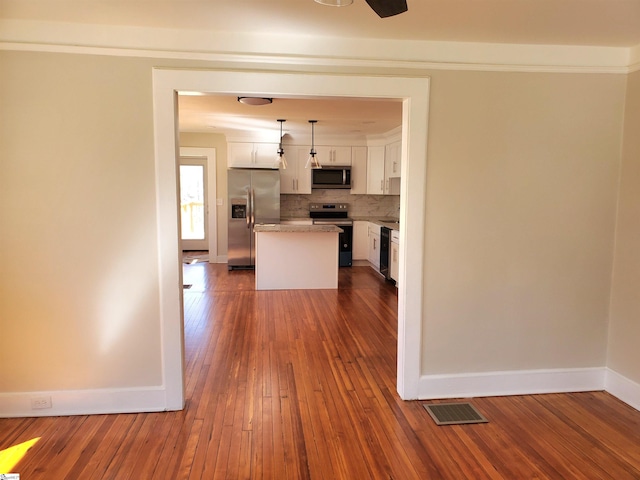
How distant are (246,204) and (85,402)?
4921 mm

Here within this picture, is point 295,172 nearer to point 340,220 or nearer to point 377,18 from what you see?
point 340,220

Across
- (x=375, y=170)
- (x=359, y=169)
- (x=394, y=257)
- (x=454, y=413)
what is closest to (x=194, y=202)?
(x=359, y=169)

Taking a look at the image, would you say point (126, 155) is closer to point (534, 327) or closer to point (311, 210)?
point (534, 327)

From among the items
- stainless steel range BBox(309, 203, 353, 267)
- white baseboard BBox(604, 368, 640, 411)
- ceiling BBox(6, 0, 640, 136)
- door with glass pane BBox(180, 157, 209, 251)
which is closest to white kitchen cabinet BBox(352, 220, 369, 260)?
stainless steel range BBox(309, 203, 353, 267)

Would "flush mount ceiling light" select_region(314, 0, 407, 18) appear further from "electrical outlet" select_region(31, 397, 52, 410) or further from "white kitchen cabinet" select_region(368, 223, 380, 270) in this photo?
"white kitchen cabinet" select_region(368, 223, 380, 270)

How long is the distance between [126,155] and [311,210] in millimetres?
5463

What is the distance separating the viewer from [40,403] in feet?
8.57

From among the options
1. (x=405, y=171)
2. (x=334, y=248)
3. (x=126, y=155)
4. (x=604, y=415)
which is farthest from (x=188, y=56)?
(x=334, y=248)

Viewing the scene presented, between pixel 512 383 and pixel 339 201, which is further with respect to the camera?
pixel 339 201

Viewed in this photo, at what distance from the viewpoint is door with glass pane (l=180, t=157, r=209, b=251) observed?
8281 millimetres

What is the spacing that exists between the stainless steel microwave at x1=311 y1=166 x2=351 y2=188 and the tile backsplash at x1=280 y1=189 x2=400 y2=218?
363 millimetres

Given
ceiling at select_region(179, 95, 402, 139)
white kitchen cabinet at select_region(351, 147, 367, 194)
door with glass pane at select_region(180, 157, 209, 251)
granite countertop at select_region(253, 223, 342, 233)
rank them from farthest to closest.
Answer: door with glass pane at select_region(180, 157, 209, 251) < white kitchen cabinet at select_region(351, 147, 367, 194) < granite countertop at select_region(253, 223, 342, 233) < ceiling at select_region(179, 95, 402, 139)

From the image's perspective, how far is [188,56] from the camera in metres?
2.55

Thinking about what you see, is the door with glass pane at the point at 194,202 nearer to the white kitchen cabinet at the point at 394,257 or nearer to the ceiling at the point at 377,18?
the white kitchen cabinet at the point at 394,257
